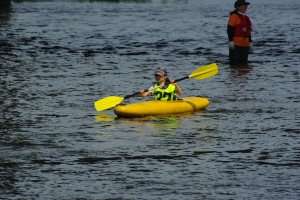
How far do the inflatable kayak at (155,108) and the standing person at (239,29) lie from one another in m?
6.97

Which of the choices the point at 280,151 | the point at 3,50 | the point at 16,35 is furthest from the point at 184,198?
the point at 16,35

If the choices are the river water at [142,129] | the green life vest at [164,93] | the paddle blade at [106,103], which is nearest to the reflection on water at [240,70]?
the river water at [142,129]

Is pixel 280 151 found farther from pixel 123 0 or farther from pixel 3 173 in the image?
pixel 123 0

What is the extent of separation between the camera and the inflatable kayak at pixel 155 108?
1672 cm

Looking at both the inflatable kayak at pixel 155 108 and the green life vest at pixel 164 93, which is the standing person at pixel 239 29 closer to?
the inflatable kayak at pixel 155 108

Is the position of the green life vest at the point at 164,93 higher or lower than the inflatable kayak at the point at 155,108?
higher

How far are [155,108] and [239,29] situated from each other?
8.10 metres

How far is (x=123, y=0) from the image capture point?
88625 mm

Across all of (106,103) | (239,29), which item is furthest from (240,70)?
(106,103)

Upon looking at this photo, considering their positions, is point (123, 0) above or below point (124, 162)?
below

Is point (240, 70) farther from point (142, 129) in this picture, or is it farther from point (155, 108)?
point (142, 129)

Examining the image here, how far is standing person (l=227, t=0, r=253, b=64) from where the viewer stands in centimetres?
2425

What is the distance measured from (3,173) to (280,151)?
4031 mm

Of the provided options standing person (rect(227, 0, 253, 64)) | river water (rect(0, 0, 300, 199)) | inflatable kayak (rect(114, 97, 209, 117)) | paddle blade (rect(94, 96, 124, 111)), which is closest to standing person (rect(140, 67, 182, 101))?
inflatable kayak (rect(114, 97, 209, 117))
